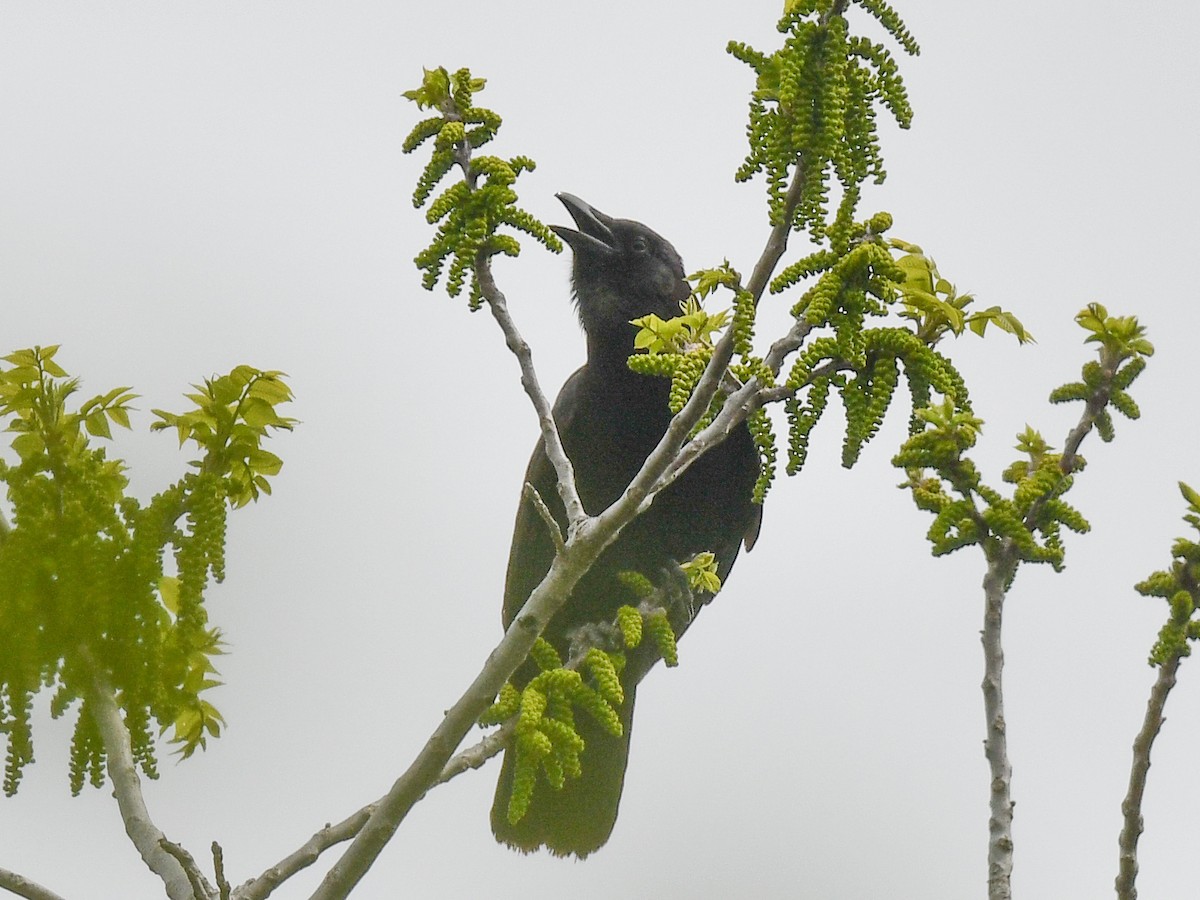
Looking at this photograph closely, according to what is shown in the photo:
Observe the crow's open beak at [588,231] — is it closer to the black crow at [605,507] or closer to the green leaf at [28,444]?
the black crow at [605,507]

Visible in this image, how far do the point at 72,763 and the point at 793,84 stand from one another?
196 cm

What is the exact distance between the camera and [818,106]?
9.01 feet

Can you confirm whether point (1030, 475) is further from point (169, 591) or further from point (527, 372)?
point (169, 591)

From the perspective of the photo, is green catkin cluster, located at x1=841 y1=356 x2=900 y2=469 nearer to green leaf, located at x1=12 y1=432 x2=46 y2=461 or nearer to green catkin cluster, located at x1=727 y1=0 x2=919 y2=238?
green catkin cluster, located at x1=727 y1=0 x2=919 y2=238

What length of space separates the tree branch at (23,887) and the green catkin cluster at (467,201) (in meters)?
1.50

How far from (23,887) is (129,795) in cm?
27

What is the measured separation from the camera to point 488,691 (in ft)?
10.1

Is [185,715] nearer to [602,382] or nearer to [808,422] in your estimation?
[808,422]

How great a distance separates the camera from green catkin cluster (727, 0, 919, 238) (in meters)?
2.73

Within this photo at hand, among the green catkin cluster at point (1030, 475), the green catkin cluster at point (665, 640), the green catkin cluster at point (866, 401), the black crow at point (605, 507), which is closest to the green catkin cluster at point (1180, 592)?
the green catkin cluster at point (1030, 475)

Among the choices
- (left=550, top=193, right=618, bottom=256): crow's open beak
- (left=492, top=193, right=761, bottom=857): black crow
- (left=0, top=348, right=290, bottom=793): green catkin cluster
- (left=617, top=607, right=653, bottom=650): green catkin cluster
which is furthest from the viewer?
(left=550, top=193, right=618, bottom=256): crow's open beak

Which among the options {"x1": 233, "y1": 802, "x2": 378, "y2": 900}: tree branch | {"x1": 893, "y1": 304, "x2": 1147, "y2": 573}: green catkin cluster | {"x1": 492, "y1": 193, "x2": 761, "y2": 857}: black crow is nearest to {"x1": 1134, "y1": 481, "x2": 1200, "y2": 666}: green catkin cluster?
{"x1": 893, "y1": 304, "x2": 1147, "y2": 573}: green catkin cluster

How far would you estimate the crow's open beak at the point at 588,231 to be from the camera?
6.81 meters

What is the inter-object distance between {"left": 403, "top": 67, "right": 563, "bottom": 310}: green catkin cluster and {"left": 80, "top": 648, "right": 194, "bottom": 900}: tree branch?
3.70 feet
